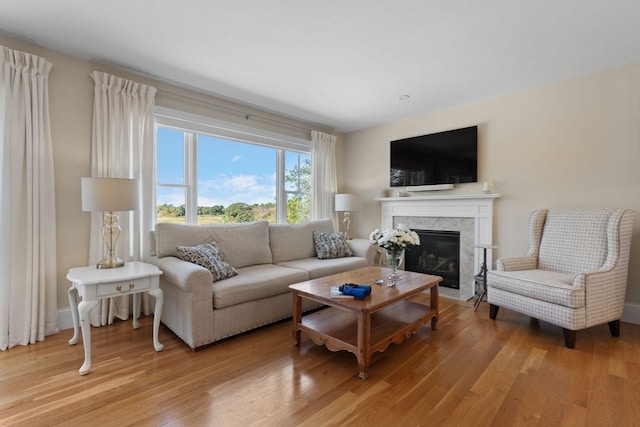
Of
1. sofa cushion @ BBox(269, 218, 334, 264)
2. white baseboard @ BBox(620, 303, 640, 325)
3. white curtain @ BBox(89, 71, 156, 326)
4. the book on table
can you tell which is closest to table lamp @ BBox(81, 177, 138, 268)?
white curtain @ BBox(89, 71, 156, 326)

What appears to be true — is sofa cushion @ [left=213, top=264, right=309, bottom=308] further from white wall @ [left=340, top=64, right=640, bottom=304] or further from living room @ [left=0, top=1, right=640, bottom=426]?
white wall @ [left=340, top=64, right=640, bottom=304]

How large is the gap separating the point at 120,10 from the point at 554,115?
13.2ft

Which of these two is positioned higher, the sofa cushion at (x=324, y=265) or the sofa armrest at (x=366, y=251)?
the sofa armrest at (x=366, y=251)

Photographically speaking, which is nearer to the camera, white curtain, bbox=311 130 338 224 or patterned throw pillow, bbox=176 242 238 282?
patterned throw pillow, bbox=176 242 238 282

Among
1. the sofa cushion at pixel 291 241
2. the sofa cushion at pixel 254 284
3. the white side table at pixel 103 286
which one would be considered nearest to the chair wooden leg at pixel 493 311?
the sofa cushion at pixel 254 284

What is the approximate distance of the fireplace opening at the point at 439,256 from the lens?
400 centimetres

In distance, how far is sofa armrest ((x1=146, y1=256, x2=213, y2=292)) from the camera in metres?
2.23

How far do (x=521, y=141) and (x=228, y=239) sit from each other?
346 cm

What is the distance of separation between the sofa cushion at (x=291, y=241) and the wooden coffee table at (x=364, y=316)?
106 centimetres

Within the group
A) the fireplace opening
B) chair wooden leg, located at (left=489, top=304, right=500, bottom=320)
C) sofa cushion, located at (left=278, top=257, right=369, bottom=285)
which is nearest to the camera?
chair wooden leg, located at (left=489, top=304, right=500, bottom=320)

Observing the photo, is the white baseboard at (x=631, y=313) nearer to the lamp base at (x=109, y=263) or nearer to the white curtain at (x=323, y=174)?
the white curtain at (x=323, y=174)

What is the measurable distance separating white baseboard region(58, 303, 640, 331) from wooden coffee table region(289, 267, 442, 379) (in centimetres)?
186

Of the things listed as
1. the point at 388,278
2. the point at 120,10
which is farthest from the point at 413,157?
the point at 120,10

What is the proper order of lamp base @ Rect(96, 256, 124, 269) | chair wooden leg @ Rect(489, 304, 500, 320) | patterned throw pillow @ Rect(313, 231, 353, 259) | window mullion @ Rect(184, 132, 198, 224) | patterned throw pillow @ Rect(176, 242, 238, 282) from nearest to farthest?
lamp base @ Rect(96, 256, 124, 269)
patterned throw pillow @ Rect(176, 242, 238, 282)
chair wooden leg @ Rect(489, 304, 500, 320)
window mullion @ Rect(184, 132, 198, 224)
patterned throw pillow @ Rect(313, 231, 353, 259)
